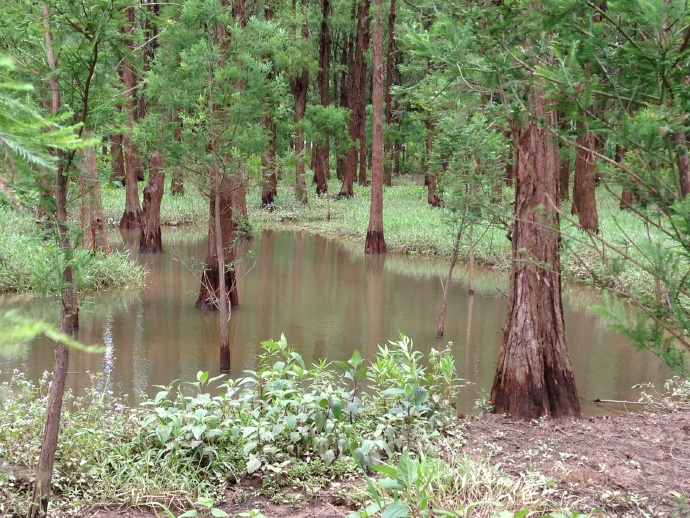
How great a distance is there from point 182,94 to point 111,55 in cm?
454

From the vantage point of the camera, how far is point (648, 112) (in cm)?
227

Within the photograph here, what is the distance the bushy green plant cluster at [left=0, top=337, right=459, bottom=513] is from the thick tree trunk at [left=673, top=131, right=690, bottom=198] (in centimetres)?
265

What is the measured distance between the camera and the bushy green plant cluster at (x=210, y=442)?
4164 millimetres

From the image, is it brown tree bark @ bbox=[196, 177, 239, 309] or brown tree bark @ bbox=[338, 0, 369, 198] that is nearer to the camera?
brown tree bark @ bbox=[196, 177, 239, 309]

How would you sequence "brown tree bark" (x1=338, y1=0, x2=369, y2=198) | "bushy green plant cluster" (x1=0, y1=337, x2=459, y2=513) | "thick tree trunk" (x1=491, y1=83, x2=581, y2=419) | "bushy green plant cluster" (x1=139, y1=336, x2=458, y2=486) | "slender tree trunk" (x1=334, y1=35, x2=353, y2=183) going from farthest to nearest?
"slender tree trunk" (x1=334, y1=35, x2=353, y2=183) < "brown tree bark" (x1=338, y1=0, x2=369, y2=198) < "thick tree trunk" (x1=491, y1=83, x2=581, y2=419) < "bushy green plant cluster" (x1=139, y1=336, x2=458, y2=486) < "bushy green plant cluster" (x1=0, y1=337, x2=459, y2=513)

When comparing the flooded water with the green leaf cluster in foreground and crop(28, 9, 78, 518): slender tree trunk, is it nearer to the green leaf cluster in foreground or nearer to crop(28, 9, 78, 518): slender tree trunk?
the green leaf cluster in foreground

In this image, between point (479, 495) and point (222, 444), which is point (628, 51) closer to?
point (479, 495)

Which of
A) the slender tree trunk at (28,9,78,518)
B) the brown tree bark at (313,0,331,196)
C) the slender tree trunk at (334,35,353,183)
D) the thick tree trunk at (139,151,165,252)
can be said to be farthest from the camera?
the slender tree trunk at (334,35,353,183)

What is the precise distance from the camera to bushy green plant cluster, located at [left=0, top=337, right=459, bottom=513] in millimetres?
4164

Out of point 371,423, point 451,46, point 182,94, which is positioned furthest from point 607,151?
point 182,94

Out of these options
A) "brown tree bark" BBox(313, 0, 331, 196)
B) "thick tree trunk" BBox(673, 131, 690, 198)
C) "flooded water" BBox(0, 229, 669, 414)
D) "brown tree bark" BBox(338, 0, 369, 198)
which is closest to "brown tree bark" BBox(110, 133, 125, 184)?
"flooded water" BBox(0, 229, 669, 414)

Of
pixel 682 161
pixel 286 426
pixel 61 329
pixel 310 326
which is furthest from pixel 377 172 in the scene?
pixel 682 161

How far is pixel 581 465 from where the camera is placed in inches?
181

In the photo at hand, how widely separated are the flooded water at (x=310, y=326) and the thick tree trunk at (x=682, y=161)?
412 centimetres
